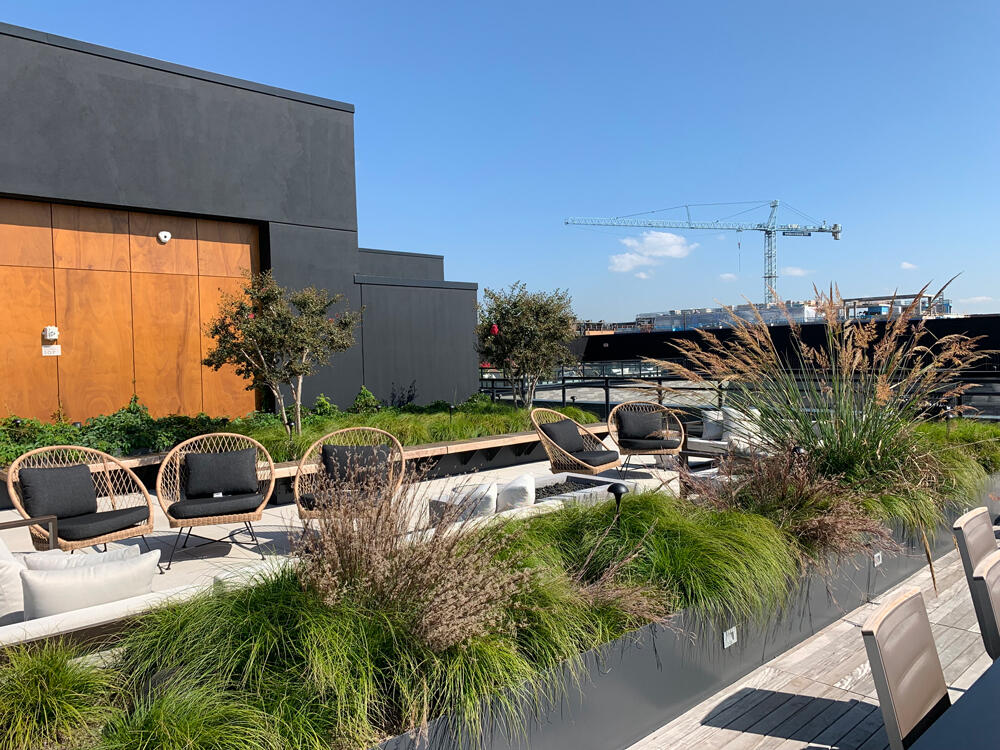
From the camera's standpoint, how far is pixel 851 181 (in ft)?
70.0

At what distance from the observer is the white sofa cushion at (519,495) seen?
15.3 ft

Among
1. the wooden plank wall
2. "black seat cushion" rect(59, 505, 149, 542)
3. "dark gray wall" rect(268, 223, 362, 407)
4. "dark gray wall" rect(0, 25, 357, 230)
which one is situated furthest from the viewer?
"dark gray wall" rect(268, 223, 362, 407)

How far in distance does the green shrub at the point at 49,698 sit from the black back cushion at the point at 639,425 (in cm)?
617

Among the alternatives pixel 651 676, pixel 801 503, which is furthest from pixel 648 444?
pixel 651 676

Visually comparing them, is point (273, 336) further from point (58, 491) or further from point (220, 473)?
point (58, 491)

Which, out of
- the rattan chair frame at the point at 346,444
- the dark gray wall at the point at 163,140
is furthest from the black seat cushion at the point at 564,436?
the dark gray wall at the point at 163,140

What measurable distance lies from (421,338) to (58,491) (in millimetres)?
7395

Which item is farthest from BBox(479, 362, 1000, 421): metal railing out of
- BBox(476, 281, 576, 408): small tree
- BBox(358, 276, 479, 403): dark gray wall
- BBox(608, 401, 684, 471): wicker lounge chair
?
BBox(358, 276, 479, 403): dark gray wall

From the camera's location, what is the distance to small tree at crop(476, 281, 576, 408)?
10.2 m

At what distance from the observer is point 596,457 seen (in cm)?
668

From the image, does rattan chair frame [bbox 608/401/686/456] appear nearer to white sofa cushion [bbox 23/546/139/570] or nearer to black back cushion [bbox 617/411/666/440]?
black back cushion [bbox 617/411/666/440]

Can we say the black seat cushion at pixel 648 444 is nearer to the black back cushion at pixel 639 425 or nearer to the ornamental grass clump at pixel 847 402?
the black back cushion at pixel 639 425

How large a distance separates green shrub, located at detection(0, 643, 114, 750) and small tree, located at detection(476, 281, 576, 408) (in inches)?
335

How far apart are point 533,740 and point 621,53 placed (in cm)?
1608
